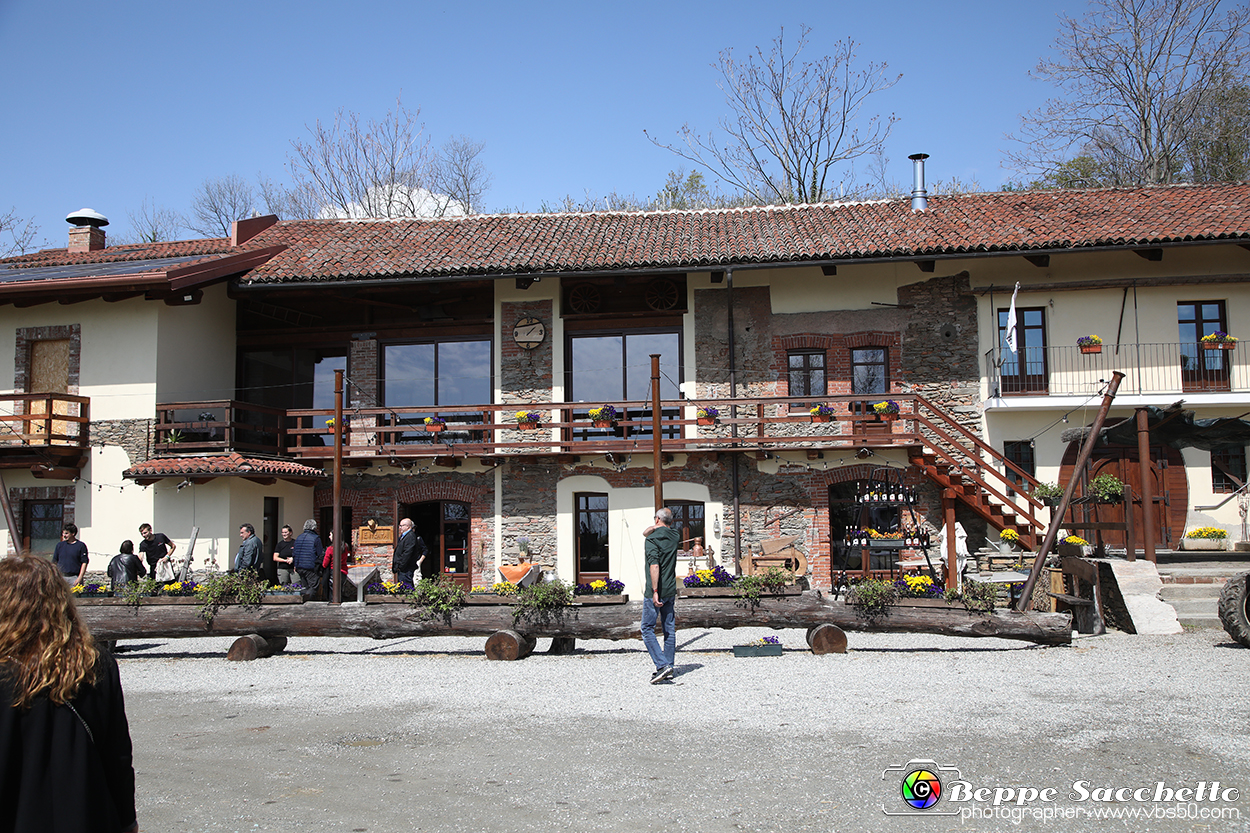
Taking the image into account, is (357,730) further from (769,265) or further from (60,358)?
(60,358)

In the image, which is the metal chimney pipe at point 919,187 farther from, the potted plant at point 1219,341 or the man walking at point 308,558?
the man walking at point 308,558

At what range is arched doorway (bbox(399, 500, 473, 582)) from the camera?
17750 mm

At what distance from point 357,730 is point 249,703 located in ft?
6.15

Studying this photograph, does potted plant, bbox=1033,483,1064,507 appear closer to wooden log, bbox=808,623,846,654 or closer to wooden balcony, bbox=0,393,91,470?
wooden log, bbox=808,623,846,654

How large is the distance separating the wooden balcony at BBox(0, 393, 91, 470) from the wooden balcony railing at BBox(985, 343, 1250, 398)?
55.9 feet

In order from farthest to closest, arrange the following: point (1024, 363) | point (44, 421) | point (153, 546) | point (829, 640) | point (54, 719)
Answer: point (1024, 363)
point (44, 421)
point (153, 546)
point (829, 640)
point (54, 719)

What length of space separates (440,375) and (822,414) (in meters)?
7.74

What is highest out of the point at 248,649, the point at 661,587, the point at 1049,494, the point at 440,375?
the point at 440,375

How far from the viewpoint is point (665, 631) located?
8.83 meters

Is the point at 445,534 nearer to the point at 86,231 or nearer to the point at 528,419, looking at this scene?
the point at 528,419

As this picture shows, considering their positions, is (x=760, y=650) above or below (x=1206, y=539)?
below

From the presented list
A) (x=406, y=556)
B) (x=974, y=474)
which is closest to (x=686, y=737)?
(x=406, y=556)

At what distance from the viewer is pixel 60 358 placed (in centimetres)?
1734

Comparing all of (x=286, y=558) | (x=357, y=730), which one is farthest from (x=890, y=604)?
(x=286, y=558)
